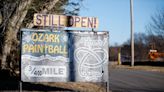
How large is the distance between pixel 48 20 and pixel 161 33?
49650 mm

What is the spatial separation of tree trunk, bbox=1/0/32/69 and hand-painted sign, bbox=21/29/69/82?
4986mm

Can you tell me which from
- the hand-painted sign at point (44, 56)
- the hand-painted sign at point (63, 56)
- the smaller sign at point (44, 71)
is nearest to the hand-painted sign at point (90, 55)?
the hand-painted sign at point (63, 56)

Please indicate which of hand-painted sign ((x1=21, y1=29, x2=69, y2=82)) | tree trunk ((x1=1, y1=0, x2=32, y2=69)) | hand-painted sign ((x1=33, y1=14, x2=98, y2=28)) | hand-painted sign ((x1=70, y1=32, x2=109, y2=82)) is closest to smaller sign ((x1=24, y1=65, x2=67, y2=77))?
hand-painted sign ((x1=21, y1=29, x2=69, y2=82))

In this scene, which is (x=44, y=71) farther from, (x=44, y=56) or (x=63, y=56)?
(x=63, y=56)

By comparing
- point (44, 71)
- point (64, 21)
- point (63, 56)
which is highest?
point (64, 21)

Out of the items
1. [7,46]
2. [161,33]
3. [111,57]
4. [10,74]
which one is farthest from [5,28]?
[111,57]

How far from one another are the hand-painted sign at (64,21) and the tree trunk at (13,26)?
448 centimetres

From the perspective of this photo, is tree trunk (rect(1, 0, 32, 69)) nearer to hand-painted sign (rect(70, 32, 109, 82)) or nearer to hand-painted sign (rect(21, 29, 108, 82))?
hand-painted sign (rect(21, 29, 108, 82))

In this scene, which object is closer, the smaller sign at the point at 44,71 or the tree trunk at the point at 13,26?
the smaller sign at the point at 44,71

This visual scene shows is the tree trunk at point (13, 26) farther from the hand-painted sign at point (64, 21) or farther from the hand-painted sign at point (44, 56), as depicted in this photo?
the hand-painted sign at point (44, 56)

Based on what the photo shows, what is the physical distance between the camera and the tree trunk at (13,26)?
63.5 ft

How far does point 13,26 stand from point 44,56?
5.23 meters

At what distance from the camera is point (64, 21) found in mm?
15375

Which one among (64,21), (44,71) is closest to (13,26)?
(64,21)
